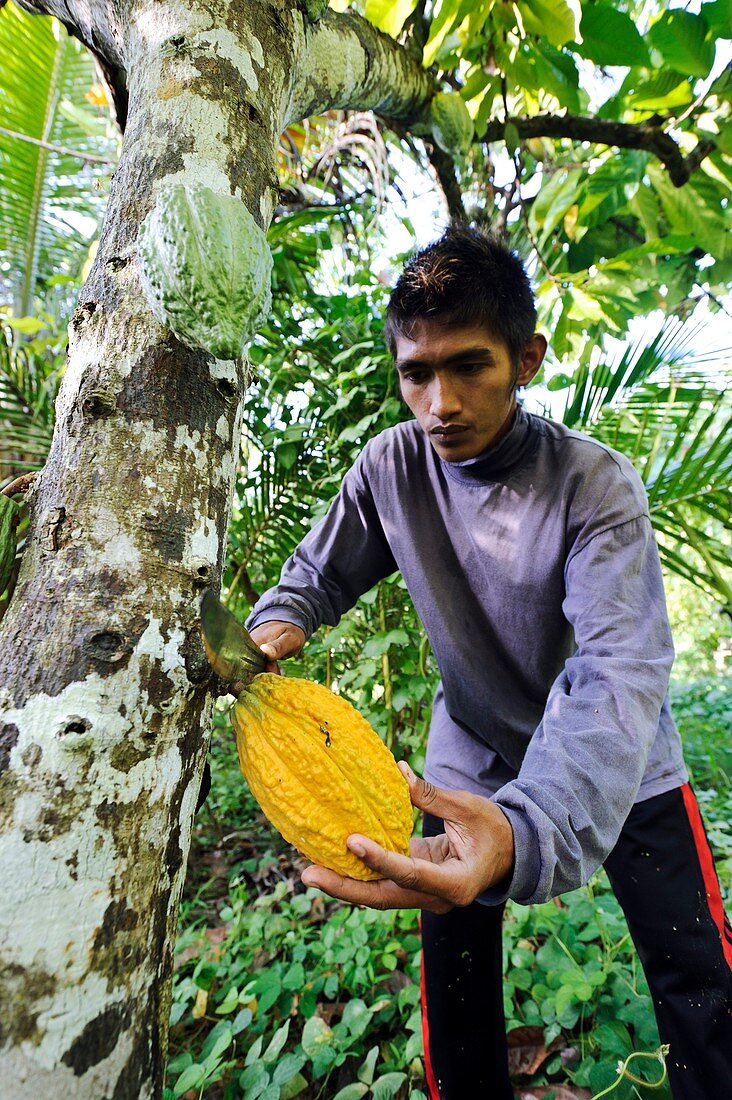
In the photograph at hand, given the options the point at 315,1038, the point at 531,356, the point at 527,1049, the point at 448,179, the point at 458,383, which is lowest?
the point at 527,1049

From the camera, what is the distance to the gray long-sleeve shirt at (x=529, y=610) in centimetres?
88

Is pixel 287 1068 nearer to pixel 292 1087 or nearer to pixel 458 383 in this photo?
pixel 292 1087

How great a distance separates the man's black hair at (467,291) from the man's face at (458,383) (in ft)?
0.10

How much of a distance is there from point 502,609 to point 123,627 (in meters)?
1.04

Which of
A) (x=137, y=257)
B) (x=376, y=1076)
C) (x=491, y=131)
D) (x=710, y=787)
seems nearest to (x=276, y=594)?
(x=137, y=257)

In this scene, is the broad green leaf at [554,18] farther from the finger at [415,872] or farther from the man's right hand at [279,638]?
the finger at [415,872]

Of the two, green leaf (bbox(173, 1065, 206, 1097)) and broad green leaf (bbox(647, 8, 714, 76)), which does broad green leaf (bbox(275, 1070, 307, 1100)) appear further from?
broad green leaf (bbox(647, 8, 714, 76))

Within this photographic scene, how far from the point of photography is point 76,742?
0.62m

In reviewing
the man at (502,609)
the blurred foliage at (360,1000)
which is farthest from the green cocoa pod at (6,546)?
the blurred foliage at (360,1000)

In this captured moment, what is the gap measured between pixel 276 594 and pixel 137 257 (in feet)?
2.65

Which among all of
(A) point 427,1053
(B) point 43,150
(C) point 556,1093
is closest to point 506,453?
(A) point 427,1053

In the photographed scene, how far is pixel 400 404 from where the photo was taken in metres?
2.31

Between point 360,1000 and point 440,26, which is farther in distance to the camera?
point 360,1000

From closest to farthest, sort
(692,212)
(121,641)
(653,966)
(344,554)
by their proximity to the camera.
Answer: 1. (121,641)
2. (653,966)
3. (344,554)
4. (692,212)
